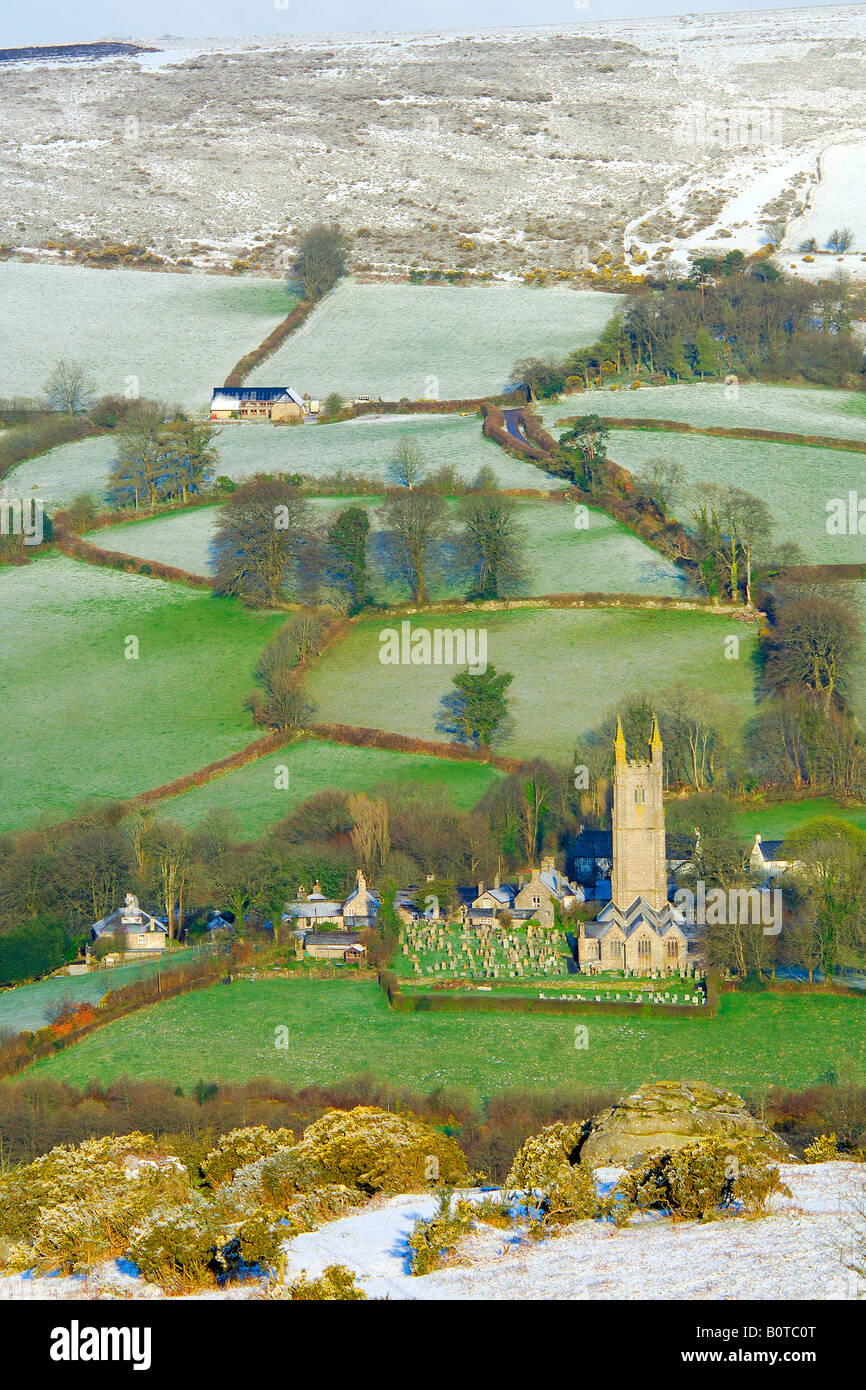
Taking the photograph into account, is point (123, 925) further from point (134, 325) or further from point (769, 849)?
point (134, 325)

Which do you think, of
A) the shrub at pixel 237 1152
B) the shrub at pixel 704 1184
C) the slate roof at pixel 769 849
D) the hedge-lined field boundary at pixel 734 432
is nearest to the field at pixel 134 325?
the hedge-lined field boundary at pixel 734 432

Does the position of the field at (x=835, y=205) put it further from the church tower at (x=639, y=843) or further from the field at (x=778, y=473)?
the church tower at (x=639, y=843)

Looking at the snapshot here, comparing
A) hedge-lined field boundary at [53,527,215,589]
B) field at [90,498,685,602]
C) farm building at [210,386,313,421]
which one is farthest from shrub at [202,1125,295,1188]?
farm building at [210,386,313,421]

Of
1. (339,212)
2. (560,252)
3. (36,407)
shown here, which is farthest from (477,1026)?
(339,212)

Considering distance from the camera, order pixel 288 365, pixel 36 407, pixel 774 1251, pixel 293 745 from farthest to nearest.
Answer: pixel 288 365, pixel 36 407, pixel 293 745, pixel 774 1251

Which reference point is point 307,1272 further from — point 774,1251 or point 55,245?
point 55,245

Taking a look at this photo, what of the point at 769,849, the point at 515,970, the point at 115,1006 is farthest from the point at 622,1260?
the point at 769,849

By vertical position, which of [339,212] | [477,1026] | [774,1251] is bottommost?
[477,1026]
